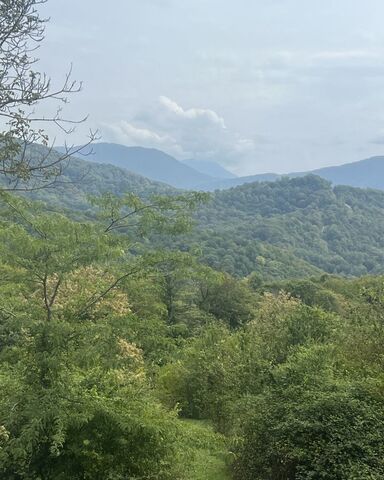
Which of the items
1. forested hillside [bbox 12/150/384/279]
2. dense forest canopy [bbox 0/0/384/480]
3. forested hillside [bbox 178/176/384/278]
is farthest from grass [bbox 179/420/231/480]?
forested hillside [bbox 178/176/384/278]

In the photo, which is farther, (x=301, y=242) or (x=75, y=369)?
(x=301, y=242)

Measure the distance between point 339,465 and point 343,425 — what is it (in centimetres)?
90

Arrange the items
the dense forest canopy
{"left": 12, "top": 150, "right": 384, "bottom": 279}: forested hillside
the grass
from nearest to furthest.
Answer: the dense forest canopy → the grass → {"left": 12, "top": 150, "right": 384, "bottom": 279}: forested hillside

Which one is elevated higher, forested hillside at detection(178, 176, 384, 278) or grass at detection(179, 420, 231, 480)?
forested hillside at detection(178, 176, 384, 278)

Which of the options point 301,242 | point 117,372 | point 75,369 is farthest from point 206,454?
point 301,242

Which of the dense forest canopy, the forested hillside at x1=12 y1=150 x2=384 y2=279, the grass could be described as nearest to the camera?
the dense forest canopy

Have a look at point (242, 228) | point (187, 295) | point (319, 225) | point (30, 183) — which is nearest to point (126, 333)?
point (30, 183)

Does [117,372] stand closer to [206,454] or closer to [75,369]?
[75,369]

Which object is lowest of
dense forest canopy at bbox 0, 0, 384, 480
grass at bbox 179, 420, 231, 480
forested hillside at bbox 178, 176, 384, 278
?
grass at bbox 179, 420, 231, 480

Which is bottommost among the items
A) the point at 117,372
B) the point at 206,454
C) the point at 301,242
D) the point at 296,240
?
the point at 206,454

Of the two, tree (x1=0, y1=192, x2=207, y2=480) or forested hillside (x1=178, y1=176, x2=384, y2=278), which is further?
forested hillside (x1=178, y1=176, x2=384, y2=278)

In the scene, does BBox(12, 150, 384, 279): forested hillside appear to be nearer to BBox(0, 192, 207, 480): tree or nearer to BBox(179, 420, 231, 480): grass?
BBox(179, 420, 231, 480): grass

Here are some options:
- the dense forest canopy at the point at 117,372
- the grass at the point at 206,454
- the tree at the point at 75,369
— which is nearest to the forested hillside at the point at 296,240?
the grass at the point at 206,454

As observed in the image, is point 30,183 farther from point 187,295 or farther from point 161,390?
point 187,295
